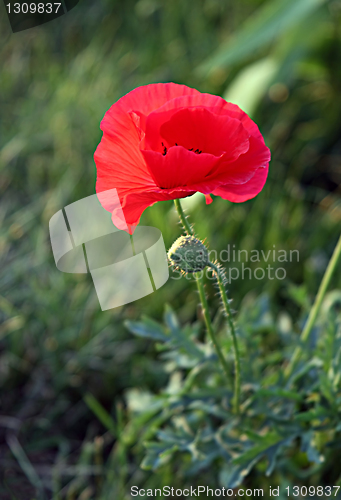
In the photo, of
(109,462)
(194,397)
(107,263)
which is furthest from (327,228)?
(109,462)

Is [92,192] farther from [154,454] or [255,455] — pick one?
[255,455]

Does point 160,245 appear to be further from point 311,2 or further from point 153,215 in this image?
point 311,2

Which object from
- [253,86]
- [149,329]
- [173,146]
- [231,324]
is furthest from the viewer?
[253,86]

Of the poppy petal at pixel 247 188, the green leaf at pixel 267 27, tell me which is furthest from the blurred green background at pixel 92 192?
the poppy petal at pixel 247 188

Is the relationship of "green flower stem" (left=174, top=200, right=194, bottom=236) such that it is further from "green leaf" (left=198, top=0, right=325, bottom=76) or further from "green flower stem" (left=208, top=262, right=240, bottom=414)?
"green leaf" (left=198, top=0, right=325, bottom=76)

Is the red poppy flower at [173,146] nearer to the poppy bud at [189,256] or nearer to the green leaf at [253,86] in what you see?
Answer: the poppy bud at [189,256]

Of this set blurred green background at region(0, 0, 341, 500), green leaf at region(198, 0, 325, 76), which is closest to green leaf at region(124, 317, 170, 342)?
blurred green background at region(0, 0, 341, 500)

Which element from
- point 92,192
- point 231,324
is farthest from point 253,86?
point 231,324
